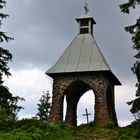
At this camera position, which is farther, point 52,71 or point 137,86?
point 52,71

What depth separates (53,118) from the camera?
95.0 ft

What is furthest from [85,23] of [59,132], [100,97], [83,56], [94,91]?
[59,132]

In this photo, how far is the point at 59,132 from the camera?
21828mm

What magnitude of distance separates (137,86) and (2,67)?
7567 millimetres

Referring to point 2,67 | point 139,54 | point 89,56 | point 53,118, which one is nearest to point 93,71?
point 89,56

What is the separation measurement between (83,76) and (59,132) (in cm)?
814

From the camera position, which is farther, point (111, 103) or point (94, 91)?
point (111, 103)

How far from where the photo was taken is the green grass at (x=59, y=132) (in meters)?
18.9

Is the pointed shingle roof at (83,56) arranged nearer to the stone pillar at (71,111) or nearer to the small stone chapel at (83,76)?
the small stone chapel at (83,76)

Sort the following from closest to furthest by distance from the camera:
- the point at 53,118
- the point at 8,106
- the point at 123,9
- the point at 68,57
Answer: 1. the point at 123,9
2. the point at 8,106
3. the point at 53,118
4. the point at 68,57

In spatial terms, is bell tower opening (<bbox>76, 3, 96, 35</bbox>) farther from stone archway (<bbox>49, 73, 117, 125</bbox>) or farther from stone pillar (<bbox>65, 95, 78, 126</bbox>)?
stone pillar (<bbox>65, 95, 78, 126</bbox>)

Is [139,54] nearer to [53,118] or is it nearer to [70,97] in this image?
[53,118]

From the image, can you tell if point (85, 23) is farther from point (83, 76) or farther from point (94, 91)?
point (94, 91)

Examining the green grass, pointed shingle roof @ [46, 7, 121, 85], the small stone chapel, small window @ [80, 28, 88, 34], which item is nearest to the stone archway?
the small stone chapel
